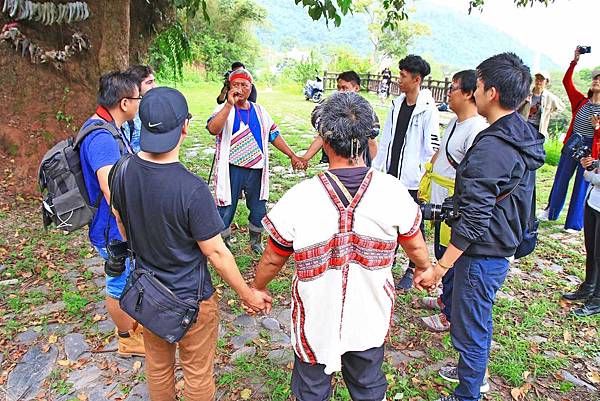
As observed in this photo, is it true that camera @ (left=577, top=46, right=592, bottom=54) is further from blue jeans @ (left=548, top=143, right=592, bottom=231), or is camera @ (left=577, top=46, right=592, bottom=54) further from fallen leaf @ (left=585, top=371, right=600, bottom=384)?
fallen leaf @ (left=585, top=371, right=600, bottom=384)

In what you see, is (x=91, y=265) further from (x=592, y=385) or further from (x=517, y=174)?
(x=592, y=385)

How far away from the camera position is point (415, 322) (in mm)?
3717

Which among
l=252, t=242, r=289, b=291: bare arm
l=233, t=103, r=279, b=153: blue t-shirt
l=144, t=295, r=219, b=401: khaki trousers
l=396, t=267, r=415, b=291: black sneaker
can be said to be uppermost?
l=233, t=103, r=279, b=153: blue t-shirt

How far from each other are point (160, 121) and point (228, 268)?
2.47ft

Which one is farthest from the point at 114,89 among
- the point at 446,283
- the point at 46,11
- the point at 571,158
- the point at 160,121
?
the point at 571,158

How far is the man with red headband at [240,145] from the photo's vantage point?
13.2 feet

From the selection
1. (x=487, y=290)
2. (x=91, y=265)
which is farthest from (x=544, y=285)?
(x=91, y=265)

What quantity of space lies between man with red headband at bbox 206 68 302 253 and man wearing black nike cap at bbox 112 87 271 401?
5.95 feet

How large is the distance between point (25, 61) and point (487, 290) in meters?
5.96

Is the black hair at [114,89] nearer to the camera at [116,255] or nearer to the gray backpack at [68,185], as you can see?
the gray backpack at [68,185]

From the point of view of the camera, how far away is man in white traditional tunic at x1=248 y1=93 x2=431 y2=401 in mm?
1902

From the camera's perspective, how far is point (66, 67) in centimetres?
580

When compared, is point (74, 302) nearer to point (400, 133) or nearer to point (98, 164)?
point (98, 164)

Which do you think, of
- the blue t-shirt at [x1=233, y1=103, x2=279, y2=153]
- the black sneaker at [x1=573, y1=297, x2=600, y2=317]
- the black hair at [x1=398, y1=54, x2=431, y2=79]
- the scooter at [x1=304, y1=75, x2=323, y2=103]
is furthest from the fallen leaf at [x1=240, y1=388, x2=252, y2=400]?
the scooter at [x1=304, y1=75, x2=323, y2=103]
